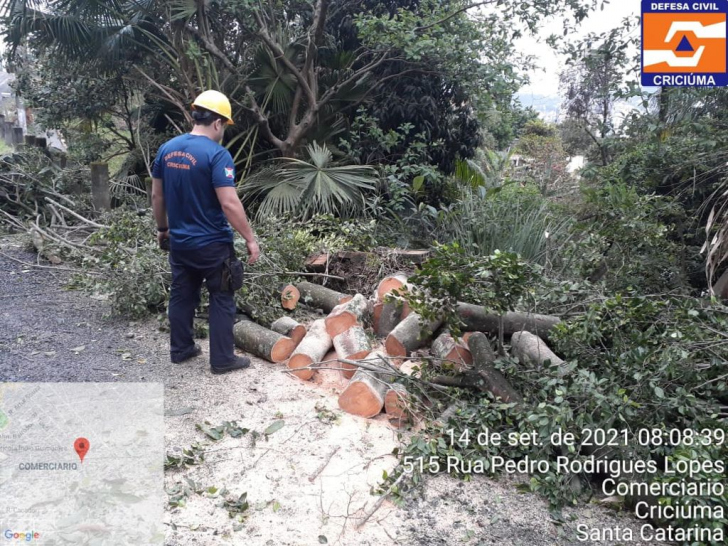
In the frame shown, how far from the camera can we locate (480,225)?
5625mm

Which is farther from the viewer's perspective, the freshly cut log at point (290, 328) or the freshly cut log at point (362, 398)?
the freshly cut log at point (290, 328)

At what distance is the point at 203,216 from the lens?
12.3 ft

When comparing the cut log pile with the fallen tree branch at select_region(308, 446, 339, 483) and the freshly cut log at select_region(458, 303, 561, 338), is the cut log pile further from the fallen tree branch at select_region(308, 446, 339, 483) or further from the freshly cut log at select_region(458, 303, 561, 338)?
the fallen tree branch at select_region(308, 446, 339, 483)

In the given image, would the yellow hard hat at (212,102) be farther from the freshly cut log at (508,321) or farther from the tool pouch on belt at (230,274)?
the freshly cut log at (508,321)

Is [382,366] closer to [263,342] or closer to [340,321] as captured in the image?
[340,321]

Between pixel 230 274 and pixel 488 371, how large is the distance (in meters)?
1.82

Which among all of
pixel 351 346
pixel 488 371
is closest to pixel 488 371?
pixel 488 371

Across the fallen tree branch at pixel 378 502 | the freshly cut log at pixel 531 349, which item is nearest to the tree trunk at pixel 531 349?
the freshly cut log at pixel 531 349

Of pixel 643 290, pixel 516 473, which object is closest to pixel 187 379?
pixel 516 473

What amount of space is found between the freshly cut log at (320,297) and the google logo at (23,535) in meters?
3.10

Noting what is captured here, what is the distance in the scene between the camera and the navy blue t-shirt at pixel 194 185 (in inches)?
143

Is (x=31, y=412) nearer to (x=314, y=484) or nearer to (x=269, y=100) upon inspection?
(x=314, y=484)

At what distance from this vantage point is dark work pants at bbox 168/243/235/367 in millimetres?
3822

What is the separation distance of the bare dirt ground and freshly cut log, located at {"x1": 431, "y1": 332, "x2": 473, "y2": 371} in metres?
0.67
